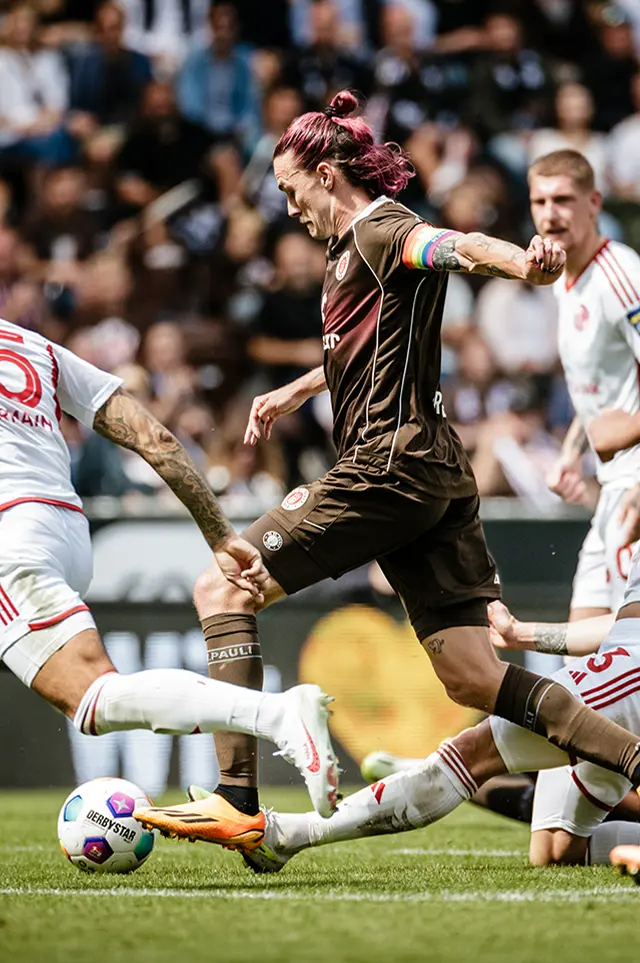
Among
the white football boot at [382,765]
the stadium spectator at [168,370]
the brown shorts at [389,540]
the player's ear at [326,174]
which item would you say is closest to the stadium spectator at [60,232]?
the stadium spectator at [168,370]

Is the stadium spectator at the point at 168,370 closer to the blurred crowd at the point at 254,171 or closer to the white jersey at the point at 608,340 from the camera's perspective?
the blurred crowd at the point at 254,171

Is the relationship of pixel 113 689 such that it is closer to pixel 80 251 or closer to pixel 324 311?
pixel 324 311

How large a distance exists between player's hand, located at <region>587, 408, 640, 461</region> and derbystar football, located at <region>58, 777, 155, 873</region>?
8.31ft

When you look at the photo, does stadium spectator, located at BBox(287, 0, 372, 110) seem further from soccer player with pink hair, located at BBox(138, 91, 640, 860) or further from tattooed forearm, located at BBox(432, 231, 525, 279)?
tattooed forearm, located at BBox(432, 231, 525, 279)

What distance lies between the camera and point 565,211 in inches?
259

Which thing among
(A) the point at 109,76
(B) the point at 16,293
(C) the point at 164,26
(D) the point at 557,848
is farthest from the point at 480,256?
(C) the point at 164,26

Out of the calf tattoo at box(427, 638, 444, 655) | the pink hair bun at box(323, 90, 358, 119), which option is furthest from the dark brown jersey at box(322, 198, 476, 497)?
the calf tattoo at box(427, 638, 444, 655)

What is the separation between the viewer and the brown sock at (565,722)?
14.8 ft

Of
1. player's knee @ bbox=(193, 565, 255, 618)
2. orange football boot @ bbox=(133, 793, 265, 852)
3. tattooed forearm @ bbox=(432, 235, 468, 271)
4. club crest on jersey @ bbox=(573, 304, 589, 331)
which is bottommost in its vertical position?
orange football boot @ bbox=(133, 793, 265, 852)

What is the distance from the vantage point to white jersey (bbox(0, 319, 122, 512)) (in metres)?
4.56

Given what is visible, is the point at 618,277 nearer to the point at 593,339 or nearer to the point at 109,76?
the point at 593,339

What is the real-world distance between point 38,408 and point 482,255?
4.97 ft

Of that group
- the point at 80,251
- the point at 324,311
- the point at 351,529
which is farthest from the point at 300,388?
the point at 80,251

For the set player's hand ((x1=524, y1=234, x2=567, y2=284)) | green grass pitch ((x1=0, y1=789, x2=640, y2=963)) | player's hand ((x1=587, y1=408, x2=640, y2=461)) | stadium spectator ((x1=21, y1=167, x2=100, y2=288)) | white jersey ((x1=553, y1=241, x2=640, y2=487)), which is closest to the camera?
green grass pitch ((x1=0, y1=789, x2=640, y2=963))
